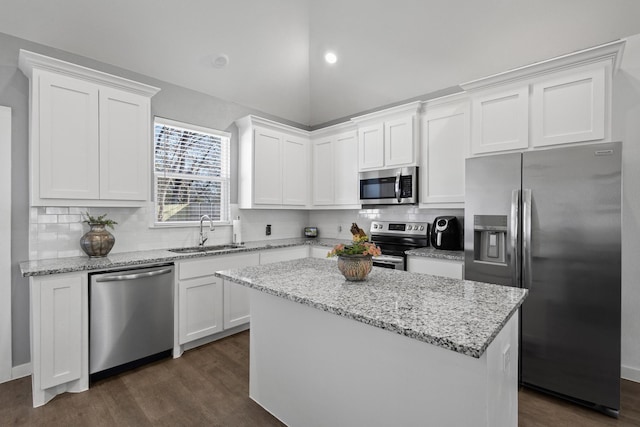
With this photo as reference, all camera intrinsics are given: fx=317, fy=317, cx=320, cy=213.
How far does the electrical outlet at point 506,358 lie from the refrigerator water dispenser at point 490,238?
1.19 metres

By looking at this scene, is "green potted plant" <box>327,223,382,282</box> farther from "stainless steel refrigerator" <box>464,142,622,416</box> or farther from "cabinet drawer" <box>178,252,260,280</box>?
"cabinet drawer" <box>178,252,260,280</box>

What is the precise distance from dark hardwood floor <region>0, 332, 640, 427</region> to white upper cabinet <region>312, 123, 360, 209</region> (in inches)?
94.9

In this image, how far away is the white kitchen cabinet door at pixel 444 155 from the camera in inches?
126

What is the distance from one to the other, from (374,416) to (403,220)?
2.76 m

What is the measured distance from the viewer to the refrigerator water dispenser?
2533 millimetres

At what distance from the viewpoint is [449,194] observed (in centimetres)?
329

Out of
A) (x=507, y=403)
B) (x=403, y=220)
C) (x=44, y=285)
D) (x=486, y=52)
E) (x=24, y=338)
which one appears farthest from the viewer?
(x=403, y=220)

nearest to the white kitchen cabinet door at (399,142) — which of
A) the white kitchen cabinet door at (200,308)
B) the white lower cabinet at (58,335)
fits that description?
the white kitchen cabinet door at (200,308)

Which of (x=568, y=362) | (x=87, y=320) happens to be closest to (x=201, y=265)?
(x=87, y=320)

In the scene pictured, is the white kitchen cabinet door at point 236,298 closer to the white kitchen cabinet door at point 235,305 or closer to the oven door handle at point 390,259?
the white kitchen cabinet door at point 235,305

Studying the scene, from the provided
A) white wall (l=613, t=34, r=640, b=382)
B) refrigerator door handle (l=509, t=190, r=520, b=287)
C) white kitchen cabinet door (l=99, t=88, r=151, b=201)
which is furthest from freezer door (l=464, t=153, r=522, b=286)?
white kitchen cabinet door (l=99, t=88, r=151, b=201)

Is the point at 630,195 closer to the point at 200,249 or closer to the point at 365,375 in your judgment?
the point at 365,375

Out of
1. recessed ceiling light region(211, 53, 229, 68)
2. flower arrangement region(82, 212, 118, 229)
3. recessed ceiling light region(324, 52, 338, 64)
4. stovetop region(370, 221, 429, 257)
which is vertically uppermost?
recessed ceiling light region(324, 52, 338, 64)

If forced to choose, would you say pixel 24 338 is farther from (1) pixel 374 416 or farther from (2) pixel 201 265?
(1) pixel 374 416
